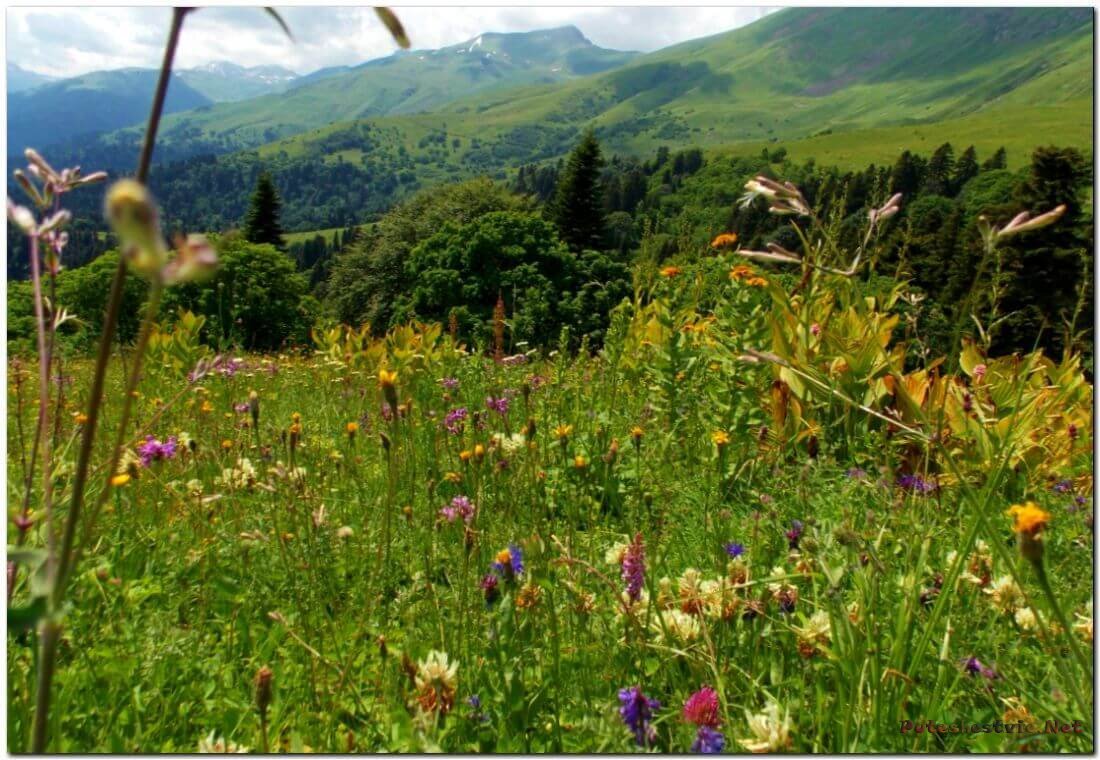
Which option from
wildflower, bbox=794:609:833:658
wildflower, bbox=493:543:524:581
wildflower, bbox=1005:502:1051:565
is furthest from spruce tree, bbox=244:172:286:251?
wildflower, bbox=1005:502:1051:565

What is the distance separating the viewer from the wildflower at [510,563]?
1402mm

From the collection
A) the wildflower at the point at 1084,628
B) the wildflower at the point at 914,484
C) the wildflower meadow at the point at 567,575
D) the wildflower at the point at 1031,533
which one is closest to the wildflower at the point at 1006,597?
the wildflower meadow at the point at 567,575

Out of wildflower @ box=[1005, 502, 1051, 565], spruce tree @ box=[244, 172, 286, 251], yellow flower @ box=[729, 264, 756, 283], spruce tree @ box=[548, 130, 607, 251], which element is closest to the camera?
wildflower @ box=[1005, 502, 1051, 565]

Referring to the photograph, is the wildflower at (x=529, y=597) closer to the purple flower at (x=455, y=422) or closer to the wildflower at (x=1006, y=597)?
the wildflower at (x=1006, y=597)

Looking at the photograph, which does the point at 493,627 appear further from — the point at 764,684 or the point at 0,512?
the point at 0,512

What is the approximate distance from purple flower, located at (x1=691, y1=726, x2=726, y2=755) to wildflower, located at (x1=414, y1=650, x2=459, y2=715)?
482 mm

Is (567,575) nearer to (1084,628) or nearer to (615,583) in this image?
(615,583)

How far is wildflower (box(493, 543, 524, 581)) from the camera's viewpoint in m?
1.40

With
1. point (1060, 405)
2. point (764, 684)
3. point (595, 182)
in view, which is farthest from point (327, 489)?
point (595, 182)

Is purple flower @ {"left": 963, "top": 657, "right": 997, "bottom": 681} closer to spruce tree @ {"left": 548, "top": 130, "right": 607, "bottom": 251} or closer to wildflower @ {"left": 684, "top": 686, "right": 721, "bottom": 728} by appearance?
wildflower @ {"left": 684, "top": 686, "right": 721, "bottom": 728}

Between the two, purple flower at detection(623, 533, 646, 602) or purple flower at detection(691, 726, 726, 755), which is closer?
purple flower at detection(691, 726, 726, 755)

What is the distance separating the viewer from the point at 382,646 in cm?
141

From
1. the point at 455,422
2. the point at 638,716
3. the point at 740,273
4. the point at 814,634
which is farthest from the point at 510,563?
the point at 740,273

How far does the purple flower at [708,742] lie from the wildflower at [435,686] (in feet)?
1.58
